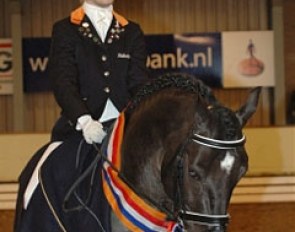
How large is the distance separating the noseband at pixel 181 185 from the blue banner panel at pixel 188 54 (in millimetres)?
8156

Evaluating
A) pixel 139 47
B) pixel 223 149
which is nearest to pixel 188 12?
pixel 139 47

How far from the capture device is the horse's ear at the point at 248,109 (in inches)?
76.2

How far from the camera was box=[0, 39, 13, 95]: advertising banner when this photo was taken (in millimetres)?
10219

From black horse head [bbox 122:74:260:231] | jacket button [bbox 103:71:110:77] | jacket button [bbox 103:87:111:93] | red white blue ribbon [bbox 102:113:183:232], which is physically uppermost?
jacket button [bbox 103:71:110:77]

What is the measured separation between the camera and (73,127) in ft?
7.89

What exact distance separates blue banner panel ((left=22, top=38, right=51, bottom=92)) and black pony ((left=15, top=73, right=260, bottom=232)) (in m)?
7.76

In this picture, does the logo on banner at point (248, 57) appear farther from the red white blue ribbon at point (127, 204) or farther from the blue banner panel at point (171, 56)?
the red white blue ribbon at point (127, 204)

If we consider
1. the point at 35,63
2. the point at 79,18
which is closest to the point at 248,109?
the point at 79,18

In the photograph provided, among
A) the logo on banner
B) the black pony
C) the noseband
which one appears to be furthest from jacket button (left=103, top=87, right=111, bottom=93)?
the logo on banner

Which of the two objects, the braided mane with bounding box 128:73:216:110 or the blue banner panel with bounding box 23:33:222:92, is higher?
the blue banner panel with bounding box 23:33:222:92

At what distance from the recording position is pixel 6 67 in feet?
33.6

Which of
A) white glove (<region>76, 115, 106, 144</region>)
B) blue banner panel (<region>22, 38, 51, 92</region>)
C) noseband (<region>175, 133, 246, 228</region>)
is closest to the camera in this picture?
noseband (<region>175, 133, 246, 228</region>)

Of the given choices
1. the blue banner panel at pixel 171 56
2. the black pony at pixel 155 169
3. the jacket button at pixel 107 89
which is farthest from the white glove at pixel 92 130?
Result: the blue banner panel at pixel 171 56

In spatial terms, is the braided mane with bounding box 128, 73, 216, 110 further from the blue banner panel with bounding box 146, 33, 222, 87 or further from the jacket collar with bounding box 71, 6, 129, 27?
the blue banner panel with bounding box 146, 33, 222, 87
